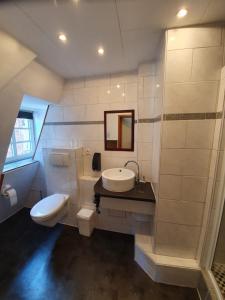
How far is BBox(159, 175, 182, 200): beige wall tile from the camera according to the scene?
4.07 ft

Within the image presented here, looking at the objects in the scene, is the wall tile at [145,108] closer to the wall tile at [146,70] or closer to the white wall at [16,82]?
the wall tile at [146,70]

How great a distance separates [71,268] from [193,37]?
2418mm

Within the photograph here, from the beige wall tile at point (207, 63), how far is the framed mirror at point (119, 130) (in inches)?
34.9

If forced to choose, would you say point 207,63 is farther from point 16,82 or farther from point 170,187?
point 16,82

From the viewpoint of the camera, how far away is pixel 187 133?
1169 mm

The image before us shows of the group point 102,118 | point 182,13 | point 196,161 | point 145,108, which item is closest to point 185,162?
point 196,161

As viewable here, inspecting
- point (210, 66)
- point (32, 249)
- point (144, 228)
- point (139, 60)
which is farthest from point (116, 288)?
point (139, 60)

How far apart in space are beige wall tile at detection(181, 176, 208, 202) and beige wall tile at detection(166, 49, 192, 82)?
0.84 metres

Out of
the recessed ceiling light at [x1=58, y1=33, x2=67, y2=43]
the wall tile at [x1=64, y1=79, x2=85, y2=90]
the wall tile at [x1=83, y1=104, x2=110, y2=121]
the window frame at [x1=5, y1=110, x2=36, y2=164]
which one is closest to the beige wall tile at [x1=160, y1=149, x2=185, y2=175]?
the wall tile at [x1=83, y1=104, x2=110, y2=121]

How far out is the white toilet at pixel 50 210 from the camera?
162 centimetres

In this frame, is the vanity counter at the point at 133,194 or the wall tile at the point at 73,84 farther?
the wall tile at the point at 73,84

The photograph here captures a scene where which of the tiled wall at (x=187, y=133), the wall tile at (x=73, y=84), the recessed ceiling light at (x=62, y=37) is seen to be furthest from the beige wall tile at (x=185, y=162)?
the wall tile at (x=73, y=84)

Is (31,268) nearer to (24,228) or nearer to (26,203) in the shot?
(24,228)

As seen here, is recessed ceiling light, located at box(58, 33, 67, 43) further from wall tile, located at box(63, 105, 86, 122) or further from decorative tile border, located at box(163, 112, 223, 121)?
decorative tile border, located at box(163, 112, 223, 121)
